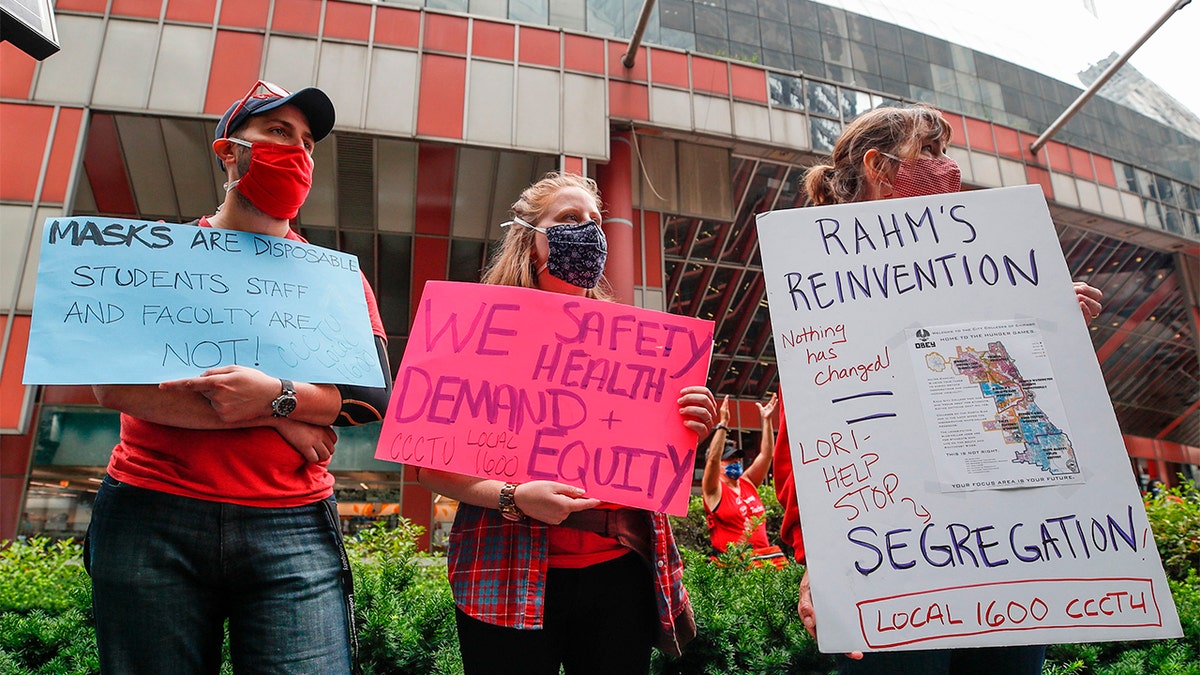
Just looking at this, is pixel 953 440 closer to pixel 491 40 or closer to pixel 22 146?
pixel 491 40

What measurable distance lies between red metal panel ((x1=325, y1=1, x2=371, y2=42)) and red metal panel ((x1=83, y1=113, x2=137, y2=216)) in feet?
13.9

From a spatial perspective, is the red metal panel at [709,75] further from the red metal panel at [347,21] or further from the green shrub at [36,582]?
the green shrub at [36,582]

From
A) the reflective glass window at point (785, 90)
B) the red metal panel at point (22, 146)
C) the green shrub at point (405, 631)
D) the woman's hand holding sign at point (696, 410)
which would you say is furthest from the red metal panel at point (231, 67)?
the woman's hand holding sign at point (696, 410)

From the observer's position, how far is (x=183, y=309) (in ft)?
5.89

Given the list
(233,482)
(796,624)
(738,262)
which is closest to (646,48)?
(738,262)

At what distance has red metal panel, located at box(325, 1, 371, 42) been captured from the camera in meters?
12.6

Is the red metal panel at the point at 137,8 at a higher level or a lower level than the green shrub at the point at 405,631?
higher

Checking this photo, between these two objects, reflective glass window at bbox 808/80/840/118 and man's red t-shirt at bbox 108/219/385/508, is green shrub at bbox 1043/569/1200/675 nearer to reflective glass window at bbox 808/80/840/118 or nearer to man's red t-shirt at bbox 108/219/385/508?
man's red t-shirt at bbox 108/219/385/508

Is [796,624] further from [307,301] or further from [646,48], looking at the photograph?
[646,48]

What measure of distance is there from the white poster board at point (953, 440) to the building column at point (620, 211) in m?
10.7

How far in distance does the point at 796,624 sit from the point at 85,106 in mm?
13857

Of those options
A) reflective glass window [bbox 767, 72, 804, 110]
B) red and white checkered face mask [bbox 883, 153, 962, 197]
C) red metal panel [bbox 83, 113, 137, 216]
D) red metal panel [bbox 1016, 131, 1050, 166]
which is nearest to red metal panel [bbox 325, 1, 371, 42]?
red metal panel [bbox 83, 113, 137, 216]

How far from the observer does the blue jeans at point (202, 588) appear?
59.9 inches

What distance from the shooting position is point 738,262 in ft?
63.2
